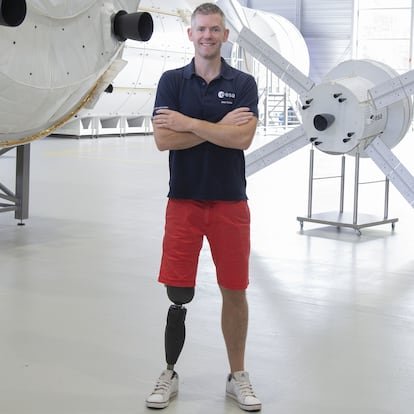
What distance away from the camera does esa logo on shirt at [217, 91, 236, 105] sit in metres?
3.56

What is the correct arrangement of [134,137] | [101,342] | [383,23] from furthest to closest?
[383,23] < [134,137] < [101,342]

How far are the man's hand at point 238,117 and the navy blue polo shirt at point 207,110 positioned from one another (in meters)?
0.05

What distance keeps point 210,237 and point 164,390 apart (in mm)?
727

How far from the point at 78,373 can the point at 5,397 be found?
0.44 metres

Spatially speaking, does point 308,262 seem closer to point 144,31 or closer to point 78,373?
point 144,31

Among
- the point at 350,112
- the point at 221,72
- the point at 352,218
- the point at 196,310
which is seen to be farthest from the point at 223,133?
the point at 352,218

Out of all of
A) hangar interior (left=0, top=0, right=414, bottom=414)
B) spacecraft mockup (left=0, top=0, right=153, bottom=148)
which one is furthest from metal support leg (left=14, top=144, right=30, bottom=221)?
spacecraft mockup (left=0, top=0, right=153, bottom=148)

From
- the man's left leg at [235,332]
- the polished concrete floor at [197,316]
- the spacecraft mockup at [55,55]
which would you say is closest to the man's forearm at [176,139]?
the man's left leg at [235,332]

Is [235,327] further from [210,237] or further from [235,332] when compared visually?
[210,237]

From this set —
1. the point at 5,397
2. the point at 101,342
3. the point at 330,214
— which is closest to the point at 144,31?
the point at 101,342

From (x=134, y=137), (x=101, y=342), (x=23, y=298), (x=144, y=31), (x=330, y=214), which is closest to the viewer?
(x=101, y=342)

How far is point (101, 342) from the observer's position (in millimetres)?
4477

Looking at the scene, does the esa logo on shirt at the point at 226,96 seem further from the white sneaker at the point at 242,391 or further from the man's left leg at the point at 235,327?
the white sneaker at the point at 242,391

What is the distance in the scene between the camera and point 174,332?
12.3 ft
